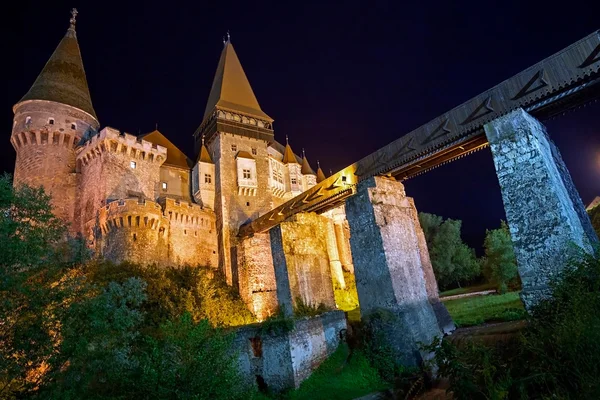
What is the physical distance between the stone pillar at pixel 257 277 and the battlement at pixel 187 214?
5716 mm

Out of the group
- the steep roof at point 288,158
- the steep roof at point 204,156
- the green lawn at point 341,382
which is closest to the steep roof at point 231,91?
the steep roof at point 288,158

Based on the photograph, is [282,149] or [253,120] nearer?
[253,120]

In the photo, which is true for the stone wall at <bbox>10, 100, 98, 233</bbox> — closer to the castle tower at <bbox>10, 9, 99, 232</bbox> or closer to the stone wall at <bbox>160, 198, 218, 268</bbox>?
the castle tower at <bbox>10, 9, 99, 232</bbox>

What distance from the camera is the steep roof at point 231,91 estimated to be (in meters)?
37.0

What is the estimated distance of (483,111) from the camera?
12297 mm

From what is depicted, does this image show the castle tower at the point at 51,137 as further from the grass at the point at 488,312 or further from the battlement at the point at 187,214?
the grass at the point at 488,312

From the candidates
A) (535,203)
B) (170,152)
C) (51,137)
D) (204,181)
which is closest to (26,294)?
(535,203)

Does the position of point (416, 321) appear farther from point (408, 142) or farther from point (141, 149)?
point (141, 149)

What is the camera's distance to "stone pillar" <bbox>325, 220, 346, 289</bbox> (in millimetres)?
33225

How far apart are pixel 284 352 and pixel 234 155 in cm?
2310

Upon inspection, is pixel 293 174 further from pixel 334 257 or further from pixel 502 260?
pixel 502 260

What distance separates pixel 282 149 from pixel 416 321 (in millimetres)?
33559

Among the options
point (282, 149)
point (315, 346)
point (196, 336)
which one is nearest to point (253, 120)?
point (282, 149)

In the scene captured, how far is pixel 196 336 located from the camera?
32.7 ft
